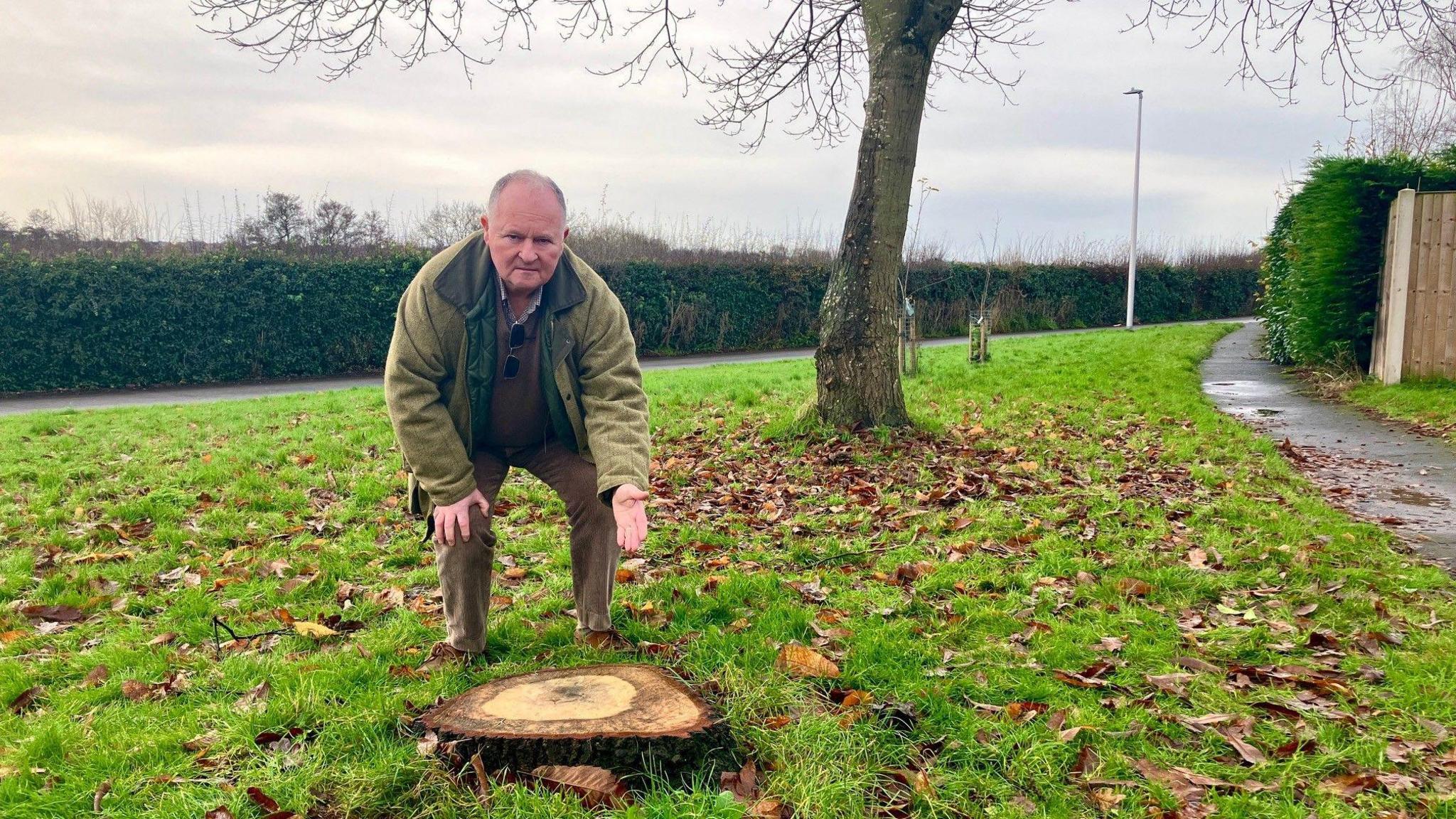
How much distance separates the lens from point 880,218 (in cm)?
771

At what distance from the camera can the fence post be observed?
35.0ft

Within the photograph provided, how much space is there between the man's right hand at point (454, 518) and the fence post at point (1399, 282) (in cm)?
1199

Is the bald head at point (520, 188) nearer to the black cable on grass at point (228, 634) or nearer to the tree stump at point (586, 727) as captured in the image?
the tree stump at point (586, 727)

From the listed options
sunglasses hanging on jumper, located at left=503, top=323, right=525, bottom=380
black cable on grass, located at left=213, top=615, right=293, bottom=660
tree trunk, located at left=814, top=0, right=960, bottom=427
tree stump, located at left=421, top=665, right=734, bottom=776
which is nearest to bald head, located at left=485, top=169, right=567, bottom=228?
sunglasses hanging on jumper, located at left=503, top=323, right=525, bottom=380

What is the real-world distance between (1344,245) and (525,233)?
1247 centimetres

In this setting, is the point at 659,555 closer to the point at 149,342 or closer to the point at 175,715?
the point at 175,715

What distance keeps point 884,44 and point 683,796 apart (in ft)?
23.0

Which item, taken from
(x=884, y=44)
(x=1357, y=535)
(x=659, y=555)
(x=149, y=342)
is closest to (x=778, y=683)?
(x=659, y=555)

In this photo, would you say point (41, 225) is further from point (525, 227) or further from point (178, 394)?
point (525, 227)

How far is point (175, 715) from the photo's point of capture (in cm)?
314

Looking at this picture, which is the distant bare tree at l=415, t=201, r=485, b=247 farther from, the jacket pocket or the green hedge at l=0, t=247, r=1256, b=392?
the jacket pocket

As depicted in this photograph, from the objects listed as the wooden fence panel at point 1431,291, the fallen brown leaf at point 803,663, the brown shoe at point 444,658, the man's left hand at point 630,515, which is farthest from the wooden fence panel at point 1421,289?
the brown shoe at point 444,658

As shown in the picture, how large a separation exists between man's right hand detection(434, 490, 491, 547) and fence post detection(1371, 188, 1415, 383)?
472 inches

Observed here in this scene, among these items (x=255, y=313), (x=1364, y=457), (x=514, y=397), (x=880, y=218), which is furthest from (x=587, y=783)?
(x=255, y=313)
